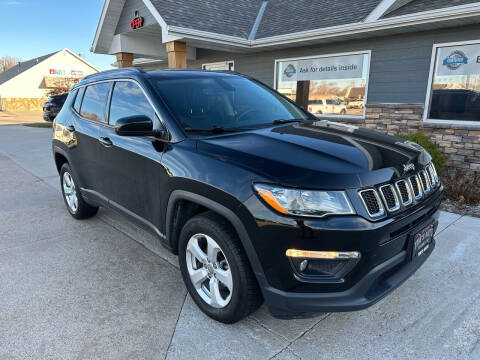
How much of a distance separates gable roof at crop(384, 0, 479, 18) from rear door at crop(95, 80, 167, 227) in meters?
5.96

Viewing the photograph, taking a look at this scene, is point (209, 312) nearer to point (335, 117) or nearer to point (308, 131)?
point (308, 131)

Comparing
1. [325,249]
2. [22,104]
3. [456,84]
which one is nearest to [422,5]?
[456,84]

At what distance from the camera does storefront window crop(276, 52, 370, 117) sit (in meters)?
8.25

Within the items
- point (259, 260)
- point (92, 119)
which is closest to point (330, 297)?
point (259, 260)

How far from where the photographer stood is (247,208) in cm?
204

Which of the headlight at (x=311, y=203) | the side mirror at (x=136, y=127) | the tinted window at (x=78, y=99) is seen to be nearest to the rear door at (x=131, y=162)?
the side mirror at (x=136, y=127)

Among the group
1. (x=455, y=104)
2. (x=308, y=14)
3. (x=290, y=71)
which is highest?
(x=308, y=14)

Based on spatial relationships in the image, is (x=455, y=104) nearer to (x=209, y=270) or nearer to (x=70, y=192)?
(x=209, y=270)

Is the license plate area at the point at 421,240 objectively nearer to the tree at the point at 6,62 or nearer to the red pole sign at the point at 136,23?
the red pole sign at the point at 136,23

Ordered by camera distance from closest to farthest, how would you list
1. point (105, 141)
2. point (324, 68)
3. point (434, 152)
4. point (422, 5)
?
point (105, 141) → point (434, 152) → point (422, 5) → point (324, 68)

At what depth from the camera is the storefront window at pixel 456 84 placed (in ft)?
21.6

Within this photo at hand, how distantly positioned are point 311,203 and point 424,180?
43.3 inches

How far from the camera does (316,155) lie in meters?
2.17

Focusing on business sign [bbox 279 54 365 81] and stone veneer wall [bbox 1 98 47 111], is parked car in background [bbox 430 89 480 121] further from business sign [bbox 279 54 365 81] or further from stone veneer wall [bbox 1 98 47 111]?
stone veneer wall [bbox 1 98 47 111]
